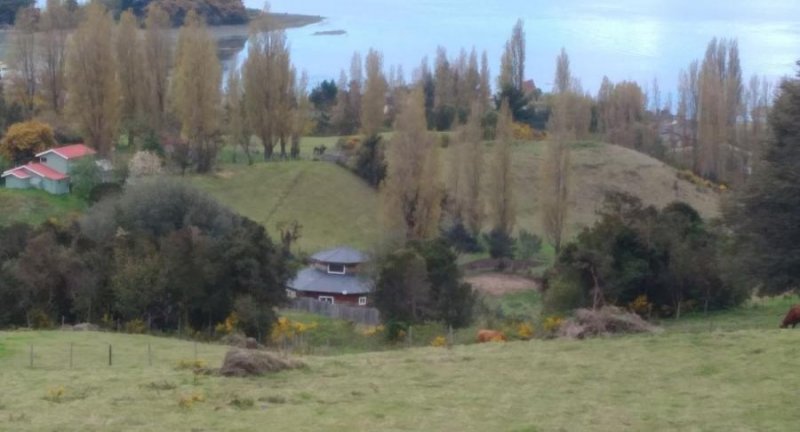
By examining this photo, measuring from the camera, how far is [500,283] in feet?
141

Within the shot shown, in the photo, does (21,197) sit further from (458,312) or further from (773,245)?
(773,245)

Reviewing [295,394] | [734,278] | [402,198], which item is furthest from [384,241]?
[295,394]

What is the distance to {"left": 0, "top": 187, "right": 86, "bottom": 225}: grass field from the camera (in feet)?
144

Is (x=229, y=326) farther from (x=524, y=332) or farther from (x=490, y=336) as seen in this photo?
(x=524, y=332)

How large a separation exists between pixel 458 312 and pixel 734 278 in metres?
7.44

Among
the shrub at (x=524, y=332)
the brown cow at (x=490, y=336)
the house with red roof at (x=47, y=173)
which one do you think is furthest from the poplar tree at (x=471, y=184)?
the brown cow at (x=490, y=336)

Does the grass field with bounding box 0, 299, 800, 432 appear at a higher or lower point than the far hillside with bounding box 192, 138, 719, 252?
higher

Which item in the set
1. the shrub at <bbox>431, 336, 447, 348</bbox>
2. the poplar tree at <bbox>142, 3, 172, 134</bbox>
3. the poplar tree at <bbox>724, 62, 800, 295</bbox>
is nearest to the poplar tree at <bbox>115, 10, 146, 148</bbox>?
the poplar tree at <bbox>142, 3, 172, 134</bbox>

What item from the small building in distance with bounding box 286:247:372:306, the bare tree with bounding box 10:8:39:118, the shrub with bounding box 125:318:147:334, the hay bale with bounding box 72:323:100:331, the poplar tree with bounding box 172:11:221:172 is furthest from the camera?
the bare tree with bounding box 10:8:39:118

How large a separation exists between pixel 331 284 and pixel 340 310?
4125 mm

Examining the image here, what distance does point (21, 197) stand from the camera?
150 ft

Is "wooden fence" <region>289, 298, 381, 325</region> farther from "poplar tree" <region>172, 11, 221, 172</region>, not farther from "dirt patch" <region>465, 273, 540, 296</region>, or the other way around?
"poplar tree" <region>172, 11, 221, 172</region>

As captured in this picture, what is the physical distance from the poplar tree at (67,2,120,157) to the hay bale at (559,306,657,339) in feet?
110

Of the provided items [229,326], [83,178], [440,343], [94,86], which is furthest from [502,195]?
[440,343]
